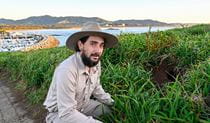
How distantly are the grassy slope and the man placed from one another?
1.91 ft

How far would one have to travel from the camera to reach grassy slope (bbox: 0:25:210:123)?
13.0 ft

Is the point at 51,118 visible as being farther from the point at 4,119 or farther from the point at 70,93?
the point at 4,119

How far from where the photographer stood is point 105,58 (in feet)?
21.7

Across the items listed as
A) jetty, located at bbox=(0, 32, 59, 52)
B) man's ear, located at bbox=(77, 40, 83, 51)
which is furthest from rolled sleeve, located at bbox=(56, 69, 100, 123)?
jetty, located at bbox=(0, 32, 59, 52)

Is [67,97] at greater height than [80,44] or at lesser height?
lesser

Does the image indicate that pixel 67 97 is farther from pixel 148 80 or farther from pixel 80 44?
pixel 148 80

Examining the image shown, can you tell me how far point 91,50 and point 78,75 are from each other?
0.29 metres

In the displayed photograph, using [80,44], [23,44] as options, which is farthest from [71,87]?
[23,44]

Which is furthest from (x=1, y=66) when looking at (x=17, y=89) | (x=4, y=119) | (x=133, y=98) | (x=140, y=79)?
(x=133, y=98)

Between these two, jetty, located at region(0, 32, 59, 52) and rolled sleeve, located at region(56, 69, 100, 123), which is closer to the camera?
rolled sleeve, located at region(56, 69, 100, 123)

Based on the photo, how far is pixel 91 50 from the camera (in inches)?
146

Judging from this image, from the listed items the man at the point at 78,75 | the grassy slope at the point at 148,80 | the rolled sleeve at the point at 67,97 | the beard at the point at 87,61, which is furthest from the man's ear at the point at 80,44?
the grassy slope at the point at 148,80

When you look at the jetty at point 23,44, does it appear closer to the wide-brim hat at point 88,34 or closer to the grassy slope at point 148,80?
the grassy slope at point 148,80

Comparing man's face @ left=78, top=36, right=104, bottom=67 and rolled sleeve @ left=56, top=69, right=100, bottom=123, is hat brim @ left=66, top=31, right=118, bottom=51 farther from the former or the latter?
rolled sleeve @ left=56, top=69, right=100, bottom=123
